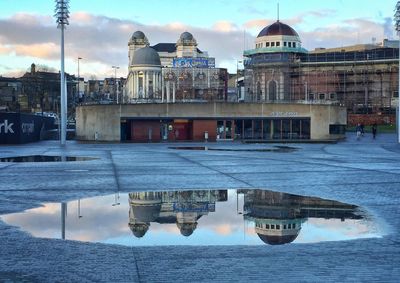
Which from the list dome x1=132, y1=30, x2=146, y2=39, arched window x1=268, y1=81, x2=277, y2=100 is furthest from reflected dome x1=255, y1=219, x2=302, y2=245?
dome x1=132, y1=30, x2=146, y2=39

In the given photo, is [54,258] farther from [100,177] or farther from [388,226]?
[100,177]

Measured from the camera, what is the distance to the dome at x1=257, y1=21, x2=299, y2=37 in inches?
5098

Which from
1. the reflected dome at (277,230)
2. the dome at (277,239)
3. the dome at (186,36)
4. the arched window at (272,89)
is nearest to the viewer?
the dome at (277,239)

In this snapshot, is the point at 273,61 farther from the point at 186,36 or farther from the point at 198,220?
the point at 198,220

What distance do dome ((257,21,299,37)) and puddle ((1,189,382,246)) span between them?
11520 cm

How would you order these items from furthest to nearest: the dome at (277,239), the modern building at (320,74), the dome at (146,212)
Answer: the modern building at (320,74)
the dome at (146,212)
the dome at (277,239)

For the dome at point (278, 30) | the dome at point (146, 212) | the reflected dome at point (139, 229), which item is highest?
the dome at point (278, 30)

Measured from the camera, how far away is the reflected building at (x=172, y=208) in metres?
13.0

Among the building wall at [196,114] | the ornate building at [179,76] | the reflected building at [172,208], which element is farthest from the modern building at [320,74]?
the reflected building at [172,208]

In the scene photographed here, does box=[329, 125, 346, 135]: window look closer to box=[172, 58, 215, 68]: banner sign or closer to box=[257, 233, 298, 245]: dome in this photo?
box=[172, 58, 215, 68]: banner sign

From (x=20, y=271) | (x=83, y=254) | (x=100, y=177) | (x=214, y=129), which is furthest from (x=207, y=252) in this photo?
(x=214, y=129)

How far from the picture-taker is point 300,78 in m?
126

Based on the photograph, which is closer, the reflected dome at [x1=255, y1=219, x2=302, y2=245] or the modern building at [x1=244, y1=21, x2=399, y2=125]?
the reflected dome at [x1=255, y1=219, x2=302, y2=245]

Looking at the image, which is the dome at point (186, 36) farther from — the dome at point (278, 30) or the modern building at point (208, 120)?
the modern building at point (208, 120)
